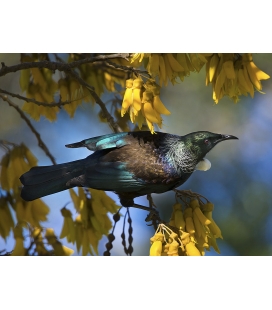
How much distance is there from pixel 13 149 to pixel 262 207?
3.02ft

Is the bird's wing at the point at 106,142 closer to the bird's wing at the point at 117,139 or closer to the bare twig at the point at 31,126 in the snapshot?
the bird's wing at the point at 117,139

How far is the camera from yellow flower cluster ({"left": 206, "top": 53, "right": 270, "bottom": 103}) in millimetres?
1809

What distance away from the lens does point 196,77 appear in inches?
81.2

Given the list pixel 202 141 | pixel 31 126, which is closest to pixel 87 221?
pixel 31 126

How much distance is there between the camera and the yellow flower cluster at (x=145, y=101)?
1777 mm

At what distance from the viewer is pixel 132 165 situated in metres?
1.88

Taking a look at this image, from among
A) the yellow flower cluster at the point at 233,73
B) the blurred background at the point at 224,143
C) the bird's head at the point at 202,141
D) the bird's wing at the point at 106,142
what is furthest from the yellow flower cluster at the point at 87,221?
the yellow flower cluster at the point at 233,73

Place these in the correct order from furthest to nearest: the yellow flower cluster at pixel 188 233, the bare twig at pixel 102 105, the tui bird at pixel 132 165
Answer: the bare twig at pixel 102 105
the tui bird at pixel 132 165
the yellow flower cluster at pixel 188 233

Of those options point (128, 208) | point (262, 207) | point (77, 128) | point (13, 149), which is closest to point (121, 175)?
point (128, 208)

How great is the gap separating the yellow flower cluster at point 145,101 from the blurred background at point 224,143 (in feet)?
0.89

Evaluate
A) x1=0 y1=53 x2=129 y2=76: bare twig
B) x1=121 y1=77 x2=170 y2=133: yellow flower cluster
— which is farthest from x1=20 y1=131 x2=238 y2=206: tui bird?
x1=0 y1=53 x2=129 y2=76: bare twig

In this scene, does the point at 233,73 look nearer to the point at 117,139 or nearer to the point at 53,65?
the point at 117,139

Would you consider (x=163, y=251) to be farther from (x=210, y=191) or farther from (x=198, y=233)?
(x=210, y=191)

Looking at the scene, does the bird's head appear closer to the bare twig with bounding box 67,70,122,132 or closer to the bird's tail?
the bare twig with bounding box 67,70,122,132
